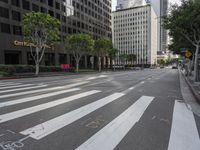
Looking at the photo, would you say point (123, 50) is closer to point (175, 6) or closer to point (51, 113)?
point (175, 6)

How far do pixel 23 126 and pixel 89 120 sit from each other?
1.74 metres

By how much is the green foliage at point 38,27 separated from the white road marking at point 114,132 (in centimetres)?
2471

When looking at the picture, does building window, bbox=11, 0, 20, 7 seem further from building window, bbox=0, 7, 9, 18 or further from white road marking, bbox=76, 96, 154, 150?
white road marking, bbox=76, 96, 154, 150

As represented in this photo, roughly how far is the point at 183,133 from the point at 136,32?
453 ft

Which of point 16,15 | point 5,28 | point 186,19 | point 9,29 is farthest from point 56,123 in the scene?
point 16,15

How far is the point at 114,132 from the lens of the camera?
4.96 m

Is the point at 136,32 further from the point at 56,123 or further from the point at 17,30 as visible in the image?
the point at 56,123

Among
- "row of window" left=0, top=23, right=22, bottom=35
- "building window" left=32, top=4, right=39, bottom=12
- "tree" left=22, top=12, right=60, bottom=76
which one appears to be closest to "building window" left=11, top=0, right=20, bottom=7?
"building window" left=32, top=4, right=39, bottom=12

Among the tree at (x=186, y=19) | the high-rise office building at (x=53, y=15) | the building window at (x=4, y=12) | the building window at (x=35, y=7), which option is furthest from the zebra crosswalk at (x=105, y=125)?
the building window at (x=35, y=7)

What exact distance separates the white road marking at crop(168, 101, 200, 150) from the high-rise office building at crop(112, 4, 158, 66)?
128271mm

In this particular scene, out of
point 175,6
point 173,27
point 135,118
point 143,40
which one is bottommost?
point 135,118

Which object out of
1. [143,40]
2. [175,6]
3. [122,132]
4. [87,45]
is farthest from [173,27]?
[143,40]

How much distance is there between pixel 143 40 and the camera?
139625mm

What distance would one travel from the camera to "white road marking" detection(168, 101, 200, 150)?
4254mm
